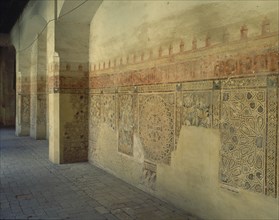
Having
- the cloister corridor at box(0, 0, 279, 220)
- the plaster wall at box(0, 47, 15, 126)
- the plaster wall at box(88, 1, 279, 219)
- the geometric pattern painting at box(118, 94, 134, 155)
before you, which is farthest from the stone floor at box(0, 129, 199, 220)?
the plaster wall at box(0, 47, 15, 126)

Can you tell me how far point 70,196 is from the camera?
4137mm

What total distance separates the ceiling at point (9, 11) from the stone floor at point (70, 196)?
5.22 meters

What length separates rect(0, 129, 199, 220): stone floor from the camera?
3508mm

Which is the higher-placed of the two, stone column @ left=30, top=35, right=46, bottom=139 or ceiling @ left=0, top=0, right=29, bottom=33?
ceiling @ left=0, top=0, right=29, bottom=33

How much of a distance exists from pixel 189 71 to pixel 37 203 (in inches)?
92.2

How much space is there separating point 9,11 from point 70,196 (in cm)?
787

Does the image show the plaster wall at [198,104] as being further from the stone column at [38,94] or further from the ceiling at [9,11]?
the ceiling at [9,11]

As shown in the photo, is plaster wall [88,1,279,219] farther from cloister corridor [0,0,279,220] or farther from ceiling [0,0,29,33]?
ceiling [0,0,29,33]

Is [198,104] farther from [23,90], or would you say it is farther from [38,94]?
[23,90]

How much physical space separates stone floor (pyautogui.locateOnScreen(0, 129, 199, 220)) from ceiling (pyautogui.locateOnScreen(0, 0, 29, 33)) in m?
5.22

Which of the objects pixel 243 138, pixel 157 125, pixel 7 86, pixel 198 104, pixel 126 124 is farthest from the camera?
pixel 7 86

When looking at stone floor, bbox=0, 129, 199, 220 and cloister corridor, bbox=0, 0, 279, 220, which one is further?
stone floor, bbox=0, 129, 199, 220

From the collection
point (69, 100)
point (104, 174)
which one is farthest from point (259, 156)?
point (69, 100)

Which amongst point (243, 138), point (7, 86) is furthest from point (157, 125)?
point (7, 86)
